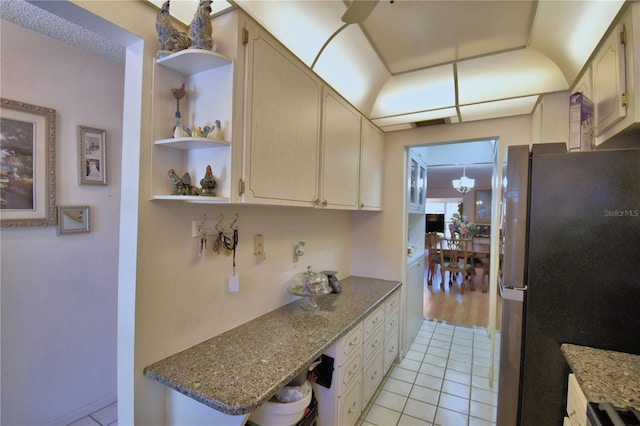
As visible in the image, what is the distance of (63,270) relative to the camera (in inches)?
75.1

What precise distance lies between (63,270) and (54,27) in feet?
5.12

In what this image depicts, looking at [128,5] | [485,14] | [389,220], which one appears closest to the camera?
[128,5]

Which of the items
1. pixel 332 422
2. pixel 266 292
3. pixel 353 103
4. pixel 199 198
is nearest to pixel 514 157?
pixel 353 103

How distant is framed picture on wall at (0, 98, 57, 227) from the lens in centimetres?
166

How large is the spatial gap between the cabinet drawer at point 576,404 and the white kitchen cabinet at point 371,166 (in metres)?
1.58

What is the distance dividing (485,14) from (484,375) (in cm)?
287

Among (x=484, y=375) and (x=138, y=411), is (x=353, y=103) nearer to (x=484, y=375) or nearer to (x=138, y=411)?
(x=138, y=411)

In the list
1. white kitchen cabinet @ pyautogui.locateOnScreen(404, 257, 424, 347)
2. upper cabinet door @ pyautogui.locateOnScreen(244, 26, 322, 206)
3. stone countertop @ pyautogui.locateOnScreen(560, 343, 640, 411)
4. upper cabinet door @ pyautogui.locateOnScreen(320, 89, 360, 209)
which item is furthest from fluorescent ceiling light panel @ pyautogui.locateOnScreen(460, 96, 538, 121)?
stone countertop @ pyautogui.locateOnScreen(560, 343, 640, 411)


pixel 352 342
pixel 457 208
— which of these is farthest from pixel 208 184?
pixel 457 208

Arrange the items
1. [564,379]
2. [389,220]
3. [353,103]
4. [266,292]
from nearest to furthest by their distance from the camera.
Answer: [564,379]
[266,292]
[353,103]
[389,220]

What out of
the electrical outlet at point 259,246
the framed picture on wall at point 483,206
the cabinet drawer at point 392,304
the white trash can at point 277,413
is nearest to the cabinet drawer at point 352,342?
the white trash can at point 277,413

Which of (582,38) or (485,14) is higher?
(485,14)

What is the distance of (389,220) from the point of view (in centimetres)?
281

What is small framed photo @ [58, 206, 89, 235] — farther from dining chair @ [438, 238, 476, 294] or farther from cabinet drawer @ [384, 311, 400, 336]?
dining chair @ [438, 238, 476, 294]
